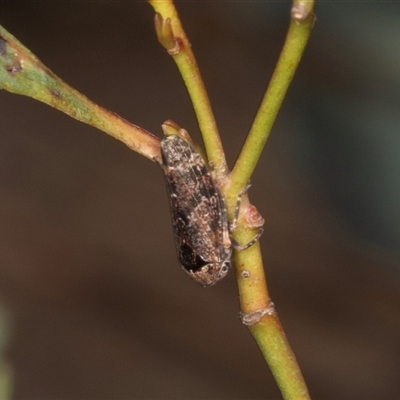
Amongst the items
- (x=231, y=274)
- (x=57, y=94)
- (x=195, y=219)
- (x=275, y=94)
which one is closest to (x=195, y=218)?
(x=195, y=219)

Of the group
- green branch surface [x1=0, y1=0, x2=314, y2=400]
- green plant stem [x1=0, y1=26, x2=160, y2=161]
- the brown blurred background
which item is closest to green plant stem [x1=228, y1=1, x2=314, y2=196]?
green branch surface [x1=0, y1=0, x2=314, y2=400]

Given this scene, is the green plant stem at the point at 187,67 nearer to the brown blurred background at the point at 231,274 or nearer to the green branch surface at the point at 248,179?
the green branch surface at the point at 248,179

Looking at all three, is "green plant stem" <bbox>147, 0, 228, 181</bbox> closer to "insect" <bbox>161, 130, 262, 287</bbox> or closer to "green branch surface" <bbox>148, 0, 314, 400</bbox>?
"green branch surface" <bbox>148, 0, 314, 400</bbox>

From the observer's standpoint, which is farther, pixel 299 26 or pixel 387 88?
pixel 387 88

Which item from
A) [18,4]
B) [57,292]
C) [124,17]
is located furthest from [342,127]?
[18,4]

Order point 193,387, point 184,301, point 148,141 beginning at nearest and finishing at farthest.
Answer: point 148,141
point 193,387
point 184,301

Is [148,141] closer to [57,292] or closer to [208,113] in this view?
[208,113]

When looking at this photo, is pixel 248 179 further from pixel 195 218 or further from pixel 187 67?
pixel 195 218
